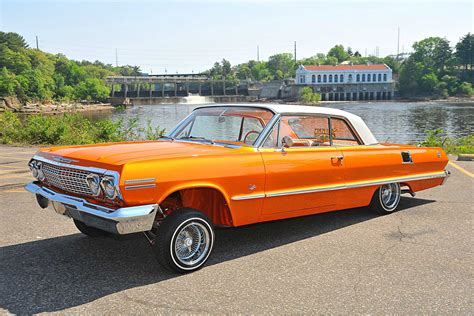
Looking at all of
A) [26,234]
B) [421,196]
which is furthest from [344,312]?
[421,196]

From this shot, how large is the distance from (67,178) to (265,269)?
2.12 m

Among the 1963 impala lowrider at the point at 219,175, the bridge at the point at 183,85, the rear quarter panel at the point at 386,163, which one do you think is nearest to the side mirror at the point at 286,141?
the 1963 impala lowrider at the point at 219,175

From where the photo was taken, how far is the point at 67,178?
4395mm

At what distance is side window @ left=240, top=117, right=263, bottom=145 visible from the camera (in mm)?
5258

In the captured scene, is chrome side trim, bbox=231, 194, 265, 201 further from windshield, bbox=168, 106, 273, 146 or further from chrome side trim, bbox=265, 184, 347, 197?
windshield, bbox=168, 106, 273, 146

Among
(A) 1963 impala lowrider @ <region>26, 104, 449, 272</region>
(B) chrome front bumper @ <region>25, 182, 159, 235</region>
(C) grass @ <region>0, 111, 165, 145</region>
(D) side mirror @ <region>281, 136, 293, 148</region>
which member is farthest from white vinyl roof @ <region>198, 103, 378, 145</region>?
(C) grass @ <region>0, 111, 165, 145</region>

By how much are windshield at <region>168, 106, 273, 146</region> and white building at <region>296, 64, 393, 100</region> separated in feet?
494

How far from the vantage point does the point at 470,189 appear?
329 inches

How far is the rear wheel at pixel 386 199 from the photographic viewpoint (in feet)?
21.0

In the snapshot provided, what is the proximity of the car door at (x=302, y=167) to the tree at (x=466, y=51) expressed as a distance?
166286 millimetres

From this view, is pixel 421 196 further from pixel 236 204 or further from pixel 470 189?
pixel 236 204

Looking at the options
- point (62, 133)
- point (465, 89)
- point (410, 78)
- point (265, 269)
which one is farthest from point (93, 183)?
point (410, 78)

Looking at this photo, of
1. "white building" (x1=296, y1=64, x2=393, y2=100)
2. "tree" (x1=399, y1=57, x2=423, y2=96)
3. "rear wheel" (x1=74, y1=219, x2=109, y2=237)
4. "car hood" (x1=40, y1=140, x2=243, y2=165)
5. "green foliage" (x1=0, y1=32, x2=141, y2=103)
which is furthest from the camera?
"white building" (x1=296, y1=64, x2=393, y2=100)

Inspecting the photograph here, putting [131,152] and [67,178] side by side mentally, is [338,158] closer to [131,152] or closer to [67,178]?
[131,152]
